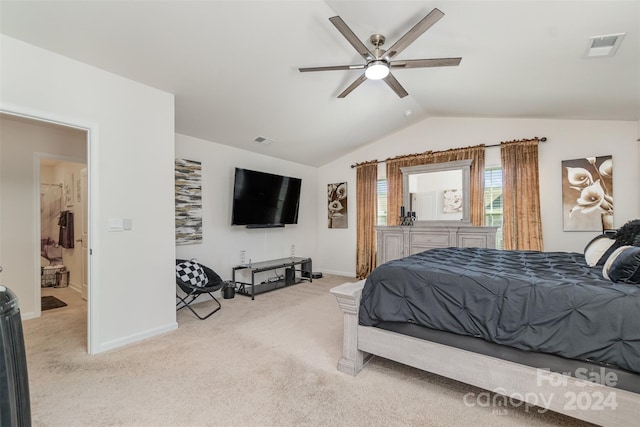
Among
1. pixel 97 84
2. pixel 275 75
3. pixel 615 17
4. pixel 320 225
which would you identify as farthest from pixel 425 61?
pixel 320 225

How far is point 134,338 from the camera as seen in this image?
287 cm

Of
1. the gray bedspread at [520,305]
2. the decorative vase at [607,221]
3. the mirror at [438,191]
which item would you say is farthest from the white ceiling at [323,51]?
the gray bedspread at [520,305]

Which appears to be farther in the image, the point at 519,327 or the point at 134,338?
the point at 134,338

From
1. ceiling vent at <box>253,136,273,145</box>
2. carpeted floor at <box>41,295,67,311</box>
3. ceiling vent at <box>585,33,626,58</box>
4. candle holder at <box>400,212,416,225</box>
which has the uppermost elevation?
ceiling vent at <box>585,33,626,58</box>

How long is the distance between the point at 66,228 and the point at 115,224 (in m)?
3.30

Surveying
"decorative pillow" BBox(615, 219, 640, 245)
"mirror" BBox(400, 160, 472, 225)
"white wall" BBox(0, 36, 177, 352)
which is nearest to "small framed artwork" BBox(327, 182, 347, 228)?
"mirror" BBox(400, 160, 472, 225)

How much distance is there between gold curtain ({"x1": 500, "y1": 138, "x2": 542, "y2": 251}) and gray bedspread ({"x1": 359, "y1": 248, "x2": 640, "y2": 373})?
1.98 metres

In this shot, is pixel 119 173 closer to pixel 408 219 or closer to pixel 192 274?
pixel 192 274

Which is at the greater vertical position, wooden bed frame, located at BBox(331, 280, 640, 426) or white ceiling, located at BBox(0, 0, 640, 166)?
white ceiling, located at BBox(0, 0, 640, 166)

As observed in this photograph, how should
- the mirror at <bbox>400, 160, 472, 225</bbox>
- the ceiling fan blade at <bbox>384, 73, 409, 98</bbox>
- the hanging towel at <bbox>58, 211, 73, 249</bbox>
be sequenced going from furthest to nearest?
the hanging towel at <bbox>58, 211, 73, 249</bbox> → the mirror at <bbox>400, 160, 472, 225</bbox> → the ceiling fan blade at <bbox>384, 73, 409, 98</bbox>

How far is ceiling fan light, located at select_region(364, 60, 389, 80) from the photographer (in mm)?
2332

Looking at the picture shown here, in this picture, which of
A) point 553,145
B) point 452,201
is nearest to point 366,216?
point 452,201

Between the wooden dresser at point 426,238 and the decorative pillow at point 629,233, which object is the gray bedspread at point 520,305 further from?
the wooden dresser at point 426,238

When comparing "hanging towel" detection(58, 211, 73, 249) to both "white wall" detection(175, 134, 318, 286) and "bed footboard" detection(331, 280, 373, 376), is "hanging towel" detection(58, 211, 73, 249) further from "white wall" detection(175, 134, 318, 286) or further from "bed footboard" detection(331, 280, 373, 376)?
"bed footboard" detection(331, 280, 373, 376)
